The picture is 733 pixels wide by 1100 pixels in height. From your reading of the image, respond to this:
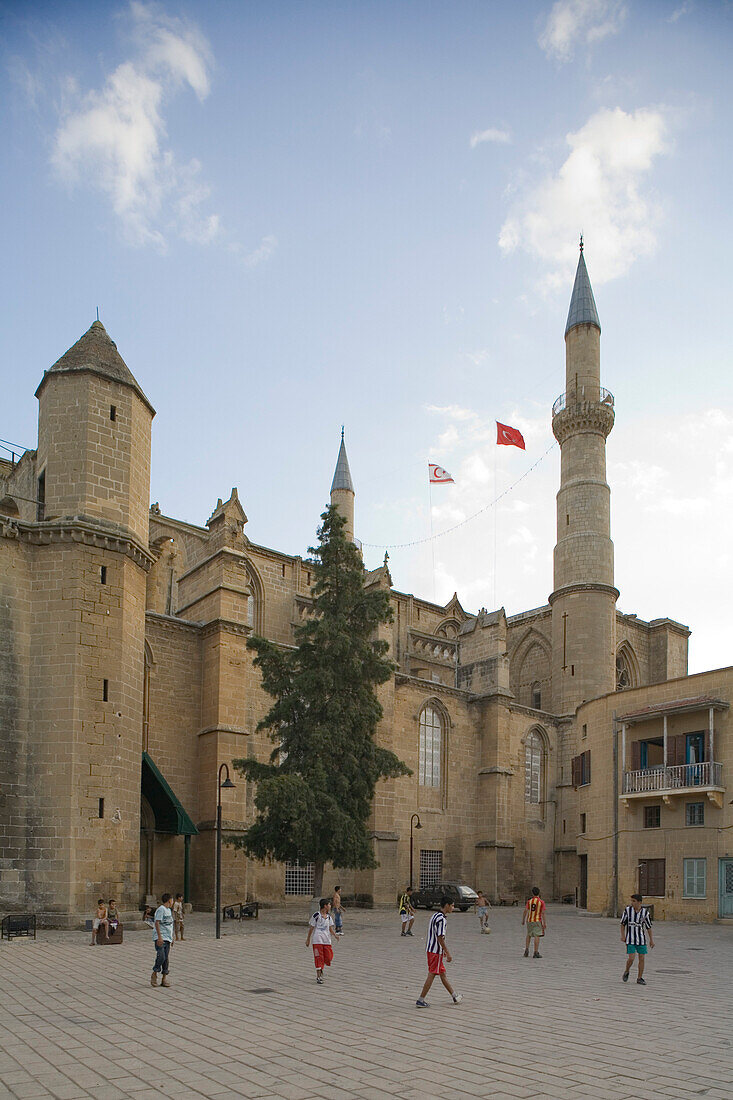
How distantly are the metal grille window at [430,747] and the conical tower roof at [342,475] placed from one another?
601 inches

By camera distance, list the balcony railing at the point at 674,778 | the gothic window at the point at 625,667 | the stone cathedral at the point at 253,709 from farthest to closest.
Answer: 1. the gothic window at the point at 625,667
2. the balcony railing at the point at 674,778
3. the stone cathedral at the point at 253,709

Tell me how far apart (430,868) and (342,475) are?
21762 millimetres

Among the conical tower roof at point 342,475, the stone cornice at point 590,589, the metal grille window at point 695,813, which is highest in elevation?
the conical tower roof at point 342,475

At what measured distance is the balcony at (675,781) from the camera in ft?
91.2

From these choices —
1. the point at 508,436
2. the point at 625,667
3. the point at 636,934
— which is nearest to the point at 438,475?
the point at 508,436

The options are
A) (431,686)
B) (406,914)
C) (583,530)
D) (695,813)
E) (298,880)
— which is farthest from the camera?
(583,530)

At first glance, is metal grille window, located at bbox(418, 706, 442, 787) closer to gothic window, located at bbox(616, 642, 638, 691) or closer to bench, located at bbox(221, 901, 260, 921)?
bench, located at bbox(221, 901, 260, 921)

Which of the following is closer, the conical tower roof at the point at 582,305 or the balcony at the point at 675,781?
the balcony at the point at 675,781

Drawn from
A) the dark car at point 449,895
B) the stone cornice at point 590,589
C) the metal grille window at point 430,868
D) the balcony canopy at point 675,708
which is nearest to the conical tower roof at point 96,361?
the balcony canopy at point 675,708

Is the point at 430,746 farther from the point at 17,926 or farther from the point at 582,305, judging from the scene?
the point at 582,305

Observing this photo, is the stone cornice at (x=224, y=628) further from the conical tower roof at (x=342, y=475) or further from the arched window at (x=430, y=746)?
the conical tower roof at (x=342, y=475)

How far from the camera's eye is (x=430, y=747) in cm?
3922

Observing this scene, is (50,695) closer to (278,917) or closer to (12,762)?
(12,762)

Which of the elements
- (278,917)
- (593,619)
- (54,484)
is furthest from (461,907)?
(54,484)
